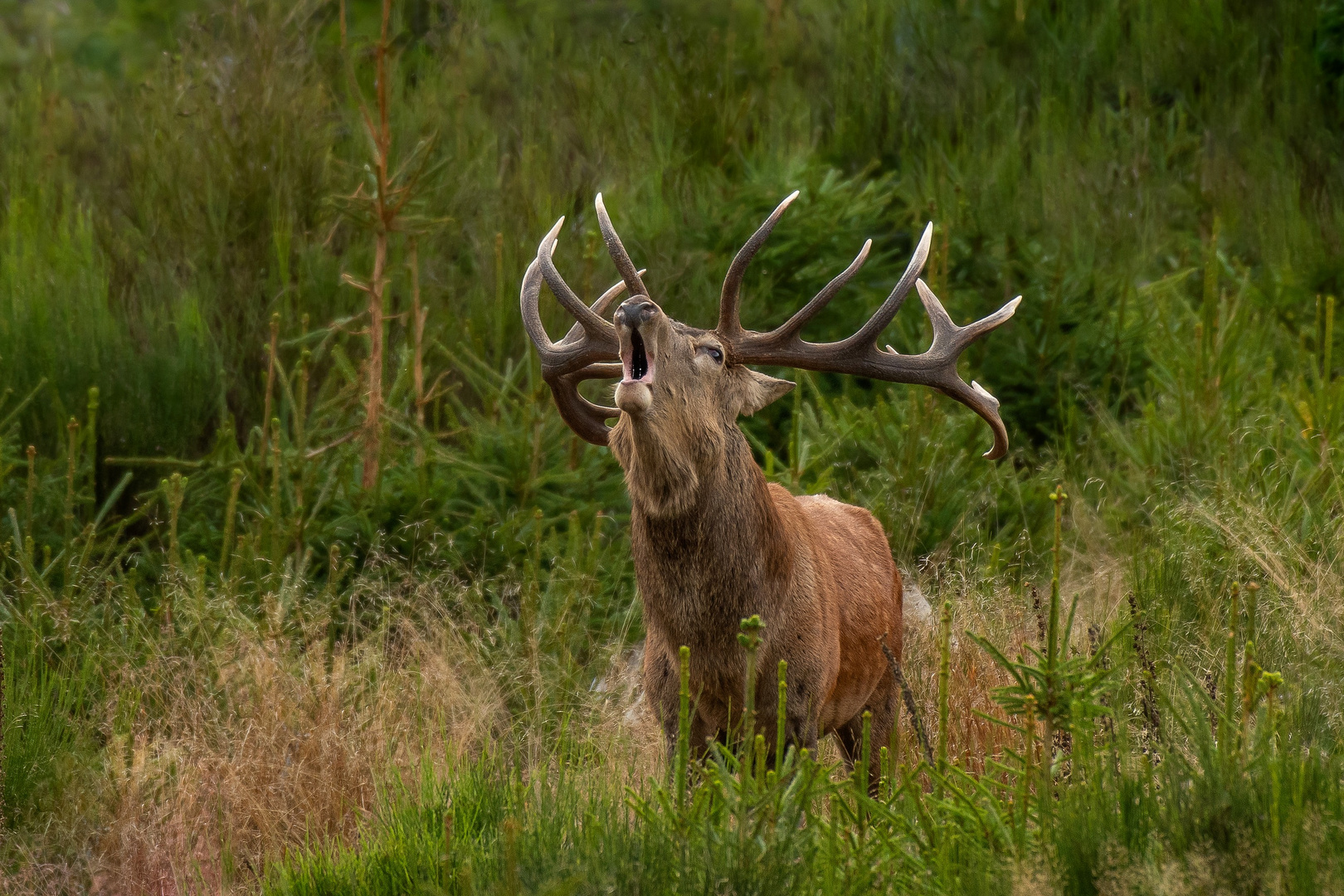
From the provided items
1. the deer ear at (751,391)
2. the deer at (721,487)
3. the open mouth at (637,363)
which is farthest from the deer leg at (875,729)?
the open mouth at (637,363)

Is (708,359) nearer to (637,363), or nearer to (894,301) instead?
(637,363)

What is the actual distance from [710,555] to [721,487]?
0.65ft

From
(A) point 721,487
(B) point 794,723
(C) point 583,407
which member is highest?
(C) point 583,407

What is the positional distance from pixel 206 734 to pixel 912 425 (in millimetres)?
3254

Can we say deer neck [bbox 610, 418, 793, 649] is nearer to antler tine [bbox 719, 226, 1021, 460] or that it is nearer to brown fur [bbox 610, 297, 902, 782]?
brown fur [bbox 610, 297, 902, 782]

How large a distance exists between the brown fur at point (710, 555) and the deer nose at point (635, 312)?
78mm

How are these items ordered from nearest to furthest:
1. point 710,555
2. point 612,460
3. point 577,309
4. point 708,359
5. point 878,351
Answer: point 710,555 → point 708,359 → point 577,309 → point 878,351 → point 612,460

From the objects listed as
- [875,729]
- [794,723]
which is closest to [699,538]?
[794,723]

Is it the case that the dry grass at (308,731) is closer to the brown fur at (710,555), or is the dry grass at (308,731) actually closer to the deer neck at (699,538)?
the brown fur at (710,555)

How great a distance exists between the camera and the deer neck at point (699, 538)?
4.09m

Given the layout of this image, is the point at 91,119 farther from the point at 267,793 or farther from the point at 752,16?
the point at 267,793

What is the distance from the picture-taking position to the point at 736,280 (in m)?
4.41

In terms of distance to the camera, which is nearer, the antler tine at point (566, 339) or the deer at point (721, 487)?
the deer at point (721, 487)

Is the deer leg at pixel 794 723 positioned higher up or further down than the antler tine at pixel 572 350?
further down
